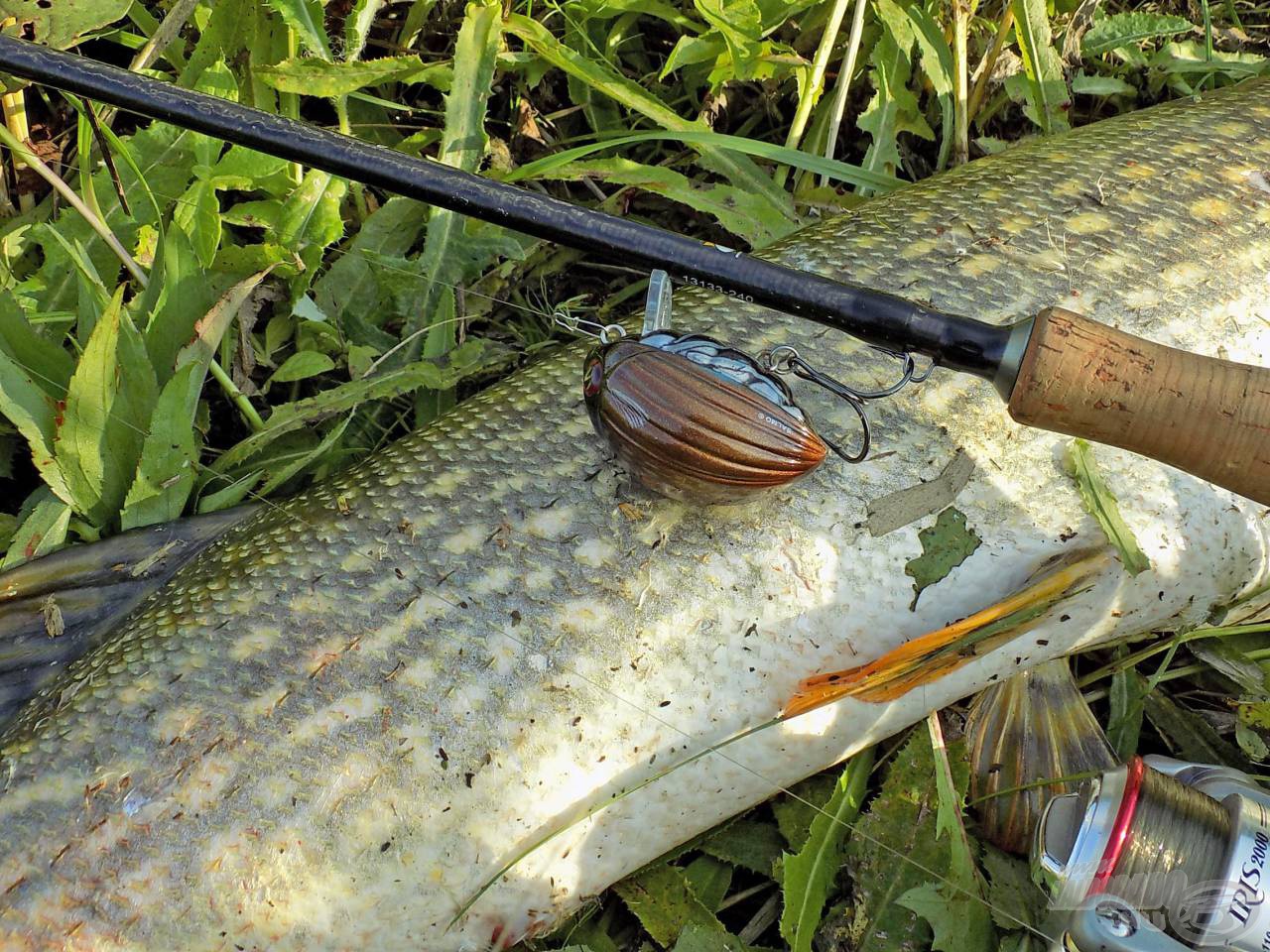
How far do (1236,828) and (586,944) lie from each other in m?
1.18

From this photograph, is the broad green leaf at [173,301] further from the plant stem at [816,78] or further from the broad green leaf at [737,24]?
the plant stem at [816,78]

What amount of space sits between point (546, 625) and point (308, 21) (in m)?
1.64

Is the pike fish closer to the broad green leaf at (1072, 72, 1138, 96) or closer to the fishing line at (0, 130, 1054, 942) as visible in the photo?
the fishing line at (0, 130, 1054, 942)

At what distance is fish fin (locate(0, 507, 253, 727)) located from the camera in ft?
5.98

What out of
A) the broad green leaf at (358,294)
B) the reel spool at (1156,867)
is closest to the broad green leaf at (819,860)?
the reel spool at (1156,867)

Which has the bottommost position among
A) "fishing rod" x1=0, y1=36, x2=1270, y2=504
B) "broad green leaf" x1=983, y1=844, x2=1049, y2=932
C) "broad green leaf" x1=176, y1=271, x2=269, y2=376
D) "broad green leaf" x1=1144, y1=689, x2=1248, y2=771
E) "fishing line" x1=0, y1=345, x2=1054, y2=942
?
"broad green leaf" x1=983, y1=844, x2=1049, y2=932

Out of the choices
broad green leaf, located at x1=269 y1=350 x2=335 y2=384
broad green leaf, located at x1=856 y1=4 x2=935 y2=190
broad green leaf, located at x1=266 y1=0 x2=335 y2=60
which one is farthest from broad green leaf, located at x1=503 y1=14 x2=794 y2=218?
broad green leaf, located at x1=269 y1=350 x2=335 y2=384

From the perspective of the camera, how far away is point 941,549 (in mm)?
1805

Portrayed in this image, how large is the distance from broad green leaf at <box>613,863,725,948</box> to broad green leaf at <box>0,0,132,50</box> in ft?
7.33

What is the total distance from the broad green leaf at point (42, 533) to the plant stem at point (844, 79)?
6.11 feet

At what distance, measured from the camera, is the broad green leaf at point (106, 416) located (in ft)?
6.76

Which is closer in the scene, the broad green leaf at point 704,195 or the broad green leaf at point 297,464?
the broad green leaf at point 297,464

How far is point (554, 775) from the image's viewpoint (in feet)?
5.50

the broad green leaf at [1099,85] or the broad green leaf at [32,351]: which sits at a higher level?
the broad green leaf at [1099,85]
